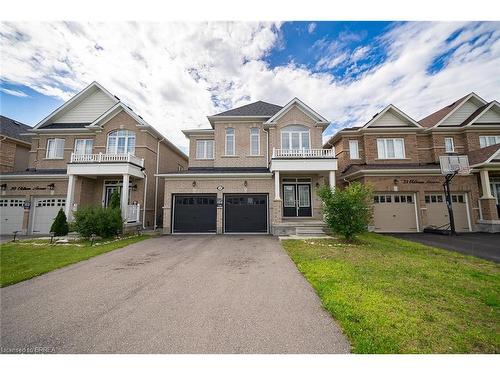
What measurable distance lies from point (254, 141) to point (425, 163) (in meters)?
13.2

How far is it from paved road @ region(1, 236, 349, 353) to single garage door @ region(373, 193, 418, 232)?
10.3 metres

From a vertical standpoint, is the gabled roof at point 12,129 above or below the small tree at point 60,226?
above

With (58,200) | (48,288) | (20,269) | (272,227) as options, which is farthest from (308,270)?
(58,200)

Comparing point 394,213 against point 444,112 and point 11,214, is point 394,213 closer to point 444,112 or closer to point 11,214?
point 444,112

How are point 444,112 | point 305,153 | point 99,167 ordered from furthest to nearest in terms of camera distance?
point 444,112, point 305,153, point 99,167

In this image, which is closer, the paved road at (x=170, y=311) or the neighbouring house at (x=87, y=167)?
the paved road at (x=170, y=311)

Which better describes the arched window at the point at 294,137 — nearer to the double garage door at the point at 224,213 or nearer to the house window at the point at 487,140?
the double garage door at the point at 224,213

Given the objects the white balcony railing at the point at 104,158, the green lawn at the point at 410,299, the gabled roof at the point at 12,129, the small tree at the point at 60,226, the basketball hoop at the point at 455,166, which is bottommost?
the green lawn at the point at 410,299

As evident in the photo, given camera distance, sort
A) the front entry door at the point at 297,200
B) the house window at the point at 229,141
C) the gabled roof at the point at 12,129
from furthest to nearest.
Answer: the gabled roof at the point at 12,129 → the house window at the point at 229,141 → the front entry door at the point at 297,200

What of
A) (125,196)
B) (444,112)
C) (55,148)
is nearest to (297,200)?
(125,196)

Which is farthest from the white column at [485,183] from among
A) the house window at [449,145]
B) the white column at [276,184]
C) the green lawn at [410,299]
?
the white column at [276,184]

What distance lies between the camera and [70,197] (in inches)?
528

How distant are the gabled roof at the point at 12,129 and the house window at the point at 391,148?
27836 mm

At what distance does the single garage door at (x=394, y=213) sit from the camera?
13.9m
